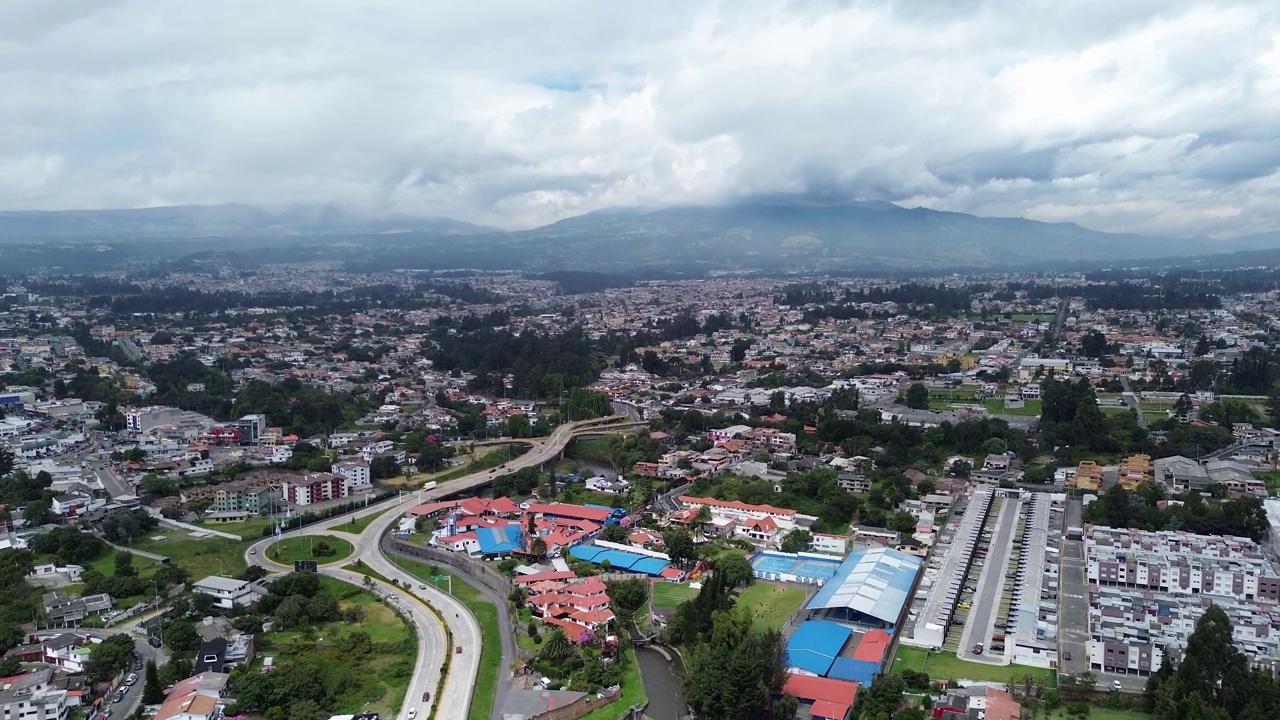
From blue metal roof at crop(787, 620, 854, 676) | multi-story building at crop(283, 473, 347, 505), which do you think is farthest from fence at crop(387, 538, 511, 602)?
blue metal roof at crop(787, 620, 854, 676)

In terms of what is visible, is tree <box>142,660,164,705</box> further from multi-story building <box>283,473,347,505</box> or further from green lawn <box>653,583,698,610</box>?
multi-story building <box>283,473,347,505</box>

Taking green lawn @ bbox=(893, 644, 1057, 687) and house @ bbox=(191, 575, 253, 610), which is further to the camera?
house @ bbox=(191, 575, 253, 610)

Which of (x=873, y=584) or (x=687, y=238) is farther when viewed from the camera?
(x=687, y=238)

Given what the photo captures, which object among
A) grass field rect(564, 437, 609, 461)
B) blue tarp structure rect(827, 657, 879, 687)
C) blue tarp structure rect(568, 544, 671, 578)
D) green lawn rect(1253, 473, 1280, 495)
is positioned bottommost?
grass field rect(564, 437, 609, 461)

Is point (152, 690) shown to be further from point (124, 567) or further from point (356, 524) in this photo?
point (356, 524)

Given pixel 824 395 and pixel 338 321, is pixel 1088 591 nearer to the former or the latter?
pixel 824 395

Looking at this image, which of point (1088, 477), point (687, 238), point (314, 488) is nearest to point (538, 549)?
point (314, 488)

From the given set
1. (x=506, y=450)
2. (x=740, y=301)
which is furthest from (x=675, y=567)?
(x=740, y=301)
